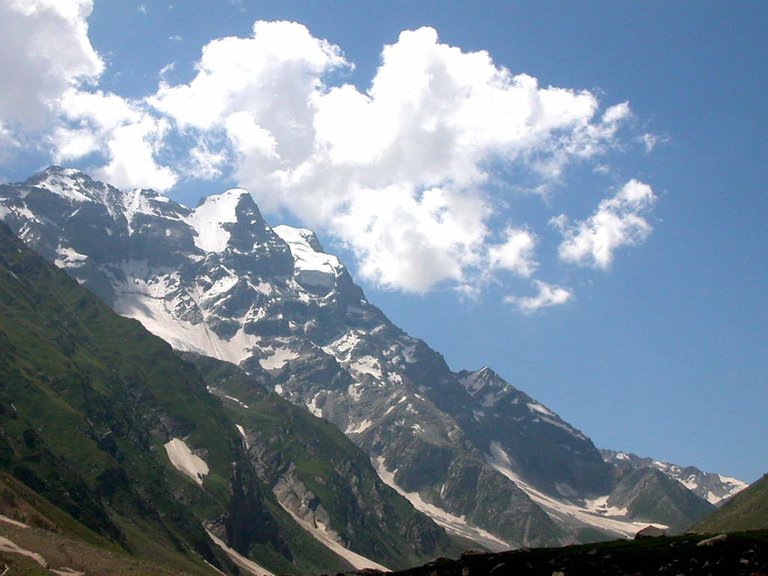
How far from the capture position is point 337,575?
4373 inches

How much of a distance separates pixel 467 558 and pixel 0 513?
125 m

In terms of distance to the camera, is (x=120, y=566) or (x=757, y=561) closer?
(x=757, y=561)

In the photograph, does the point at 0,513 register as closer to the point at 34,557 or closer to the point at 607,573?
the point at 34,557

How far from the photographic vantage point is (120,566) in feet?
527

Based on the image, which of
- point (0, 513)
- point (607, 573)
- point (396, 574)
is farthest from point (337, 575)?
point (0, 513)

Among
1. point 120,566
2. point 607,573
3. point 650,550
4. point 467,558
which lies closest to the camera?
point 607,573

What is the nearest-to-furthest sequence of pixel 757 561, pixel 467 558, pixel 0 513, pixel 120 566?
pixel 757 561, pixel 467 558, pixel 120 566, pixel 0 513

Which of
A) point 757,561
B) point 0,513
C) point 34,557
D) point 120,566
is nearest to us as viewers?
point 757,561

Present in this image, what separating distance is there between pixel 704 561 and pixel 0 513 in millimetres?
156576

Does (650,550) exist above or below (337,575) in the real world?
above

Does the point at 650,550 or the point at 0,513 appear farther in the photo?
the point at 0,513

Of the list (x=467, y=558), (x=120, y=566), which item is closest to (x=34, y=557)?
(x=120, y=566)

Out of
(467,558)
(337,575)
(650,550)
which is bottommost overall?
(337,575)

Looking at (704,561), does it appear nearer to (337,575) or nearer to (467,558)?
(467,558)
